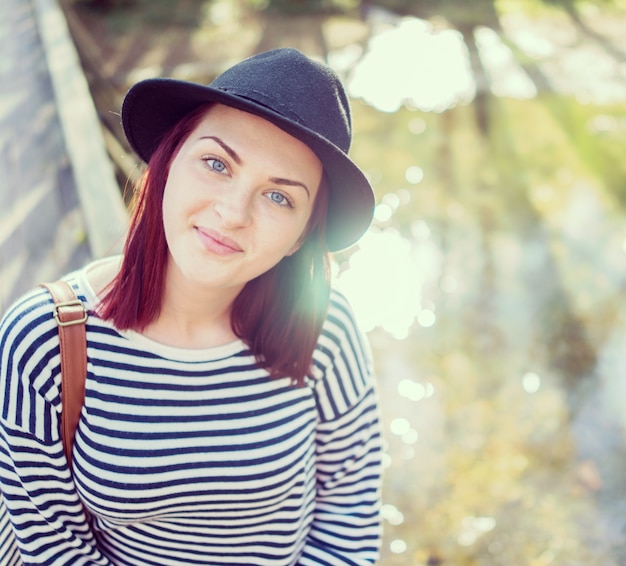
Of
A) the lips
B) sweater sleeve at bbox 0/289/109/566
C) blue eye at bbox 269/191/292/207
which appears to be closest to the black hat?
blue eye at bbox 269/191/292/207

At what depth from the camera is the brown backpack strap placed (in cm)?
145

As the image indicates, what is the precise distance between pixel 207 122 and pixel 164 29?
8.08m

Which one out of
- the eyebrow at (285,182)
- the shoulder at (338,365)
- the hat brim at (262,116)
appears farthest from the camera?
the shoulder at (338,365)

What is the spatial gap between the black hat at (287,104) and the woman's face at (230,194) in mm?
72

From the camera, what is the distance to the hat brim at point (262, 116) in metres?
1.33

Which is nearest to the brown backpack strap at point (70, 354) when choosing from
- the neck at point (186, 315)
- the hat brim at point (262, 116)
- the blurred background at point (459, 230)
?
the neck at point (186, 315)

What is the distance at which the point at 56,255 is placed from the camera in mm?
3225

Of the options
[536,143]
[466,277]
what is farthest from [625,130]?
[466,277]

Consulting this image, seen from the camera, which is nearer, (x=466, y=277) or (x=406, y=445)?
(x=406, y=445)

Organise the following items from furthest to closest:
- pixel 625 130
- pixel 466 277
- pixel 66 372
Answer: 1. pixel 625 130
2. pixel 466 277
3. pixel 66 372

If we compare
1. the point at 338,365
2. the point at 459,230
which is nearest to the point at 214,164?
the point at 338,365

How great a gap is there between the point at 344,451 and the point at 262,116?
0.95m

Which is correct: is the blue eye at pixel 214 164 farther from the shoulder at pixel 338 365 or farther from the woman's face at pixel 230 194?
the shoulder at pixel 338 365

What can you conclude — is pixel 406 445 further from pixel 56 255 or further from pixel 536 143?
pixel 536 143
